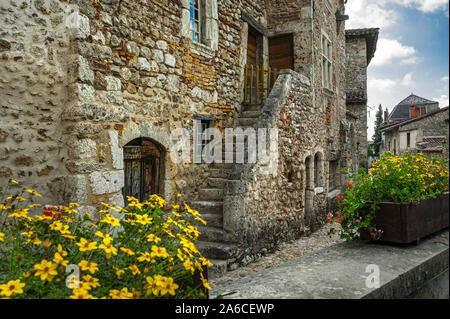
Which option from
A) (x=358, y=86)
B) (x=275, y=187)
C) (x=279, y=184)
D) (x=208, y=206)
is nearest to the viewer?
(x=208, y=206)

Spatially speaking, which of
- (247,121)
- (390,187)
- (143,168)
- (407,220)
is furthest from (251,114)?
(407,220)

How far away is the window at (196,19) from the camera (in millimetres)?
5805

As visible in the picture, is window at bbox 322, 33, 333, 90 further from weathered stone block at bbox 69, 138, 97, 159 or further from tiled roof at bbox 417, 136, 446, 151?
weathered stone block at bbox 69, 138, 97, 159

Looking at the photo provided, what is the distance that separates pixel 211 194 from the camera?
5531mm

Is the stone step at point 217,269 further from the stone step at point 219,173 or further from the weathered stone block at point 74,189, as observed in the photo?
the weathered stone block at point 74,189

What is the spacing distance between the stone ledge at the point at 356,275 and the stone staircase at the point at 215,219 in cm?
149

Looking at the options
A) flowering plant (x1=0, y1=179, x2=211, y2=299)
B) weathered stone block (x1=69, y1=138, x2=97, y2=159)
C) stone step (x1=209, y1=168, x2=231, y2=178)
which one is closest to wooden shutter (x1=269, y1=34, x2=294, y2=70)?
stone step (x1=209, y1=168, x2=231, y2=178)

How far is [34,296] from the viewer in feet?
5.18

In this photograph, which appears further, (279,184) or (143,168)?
(279,184)

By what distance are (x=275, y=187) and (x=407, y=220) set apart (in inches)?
107

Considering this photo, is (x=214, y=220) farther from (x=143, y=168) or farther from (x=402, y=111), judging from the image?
(x=402, y=111)

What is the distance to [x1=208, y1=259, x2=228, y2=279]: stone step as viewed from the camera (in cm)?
436
